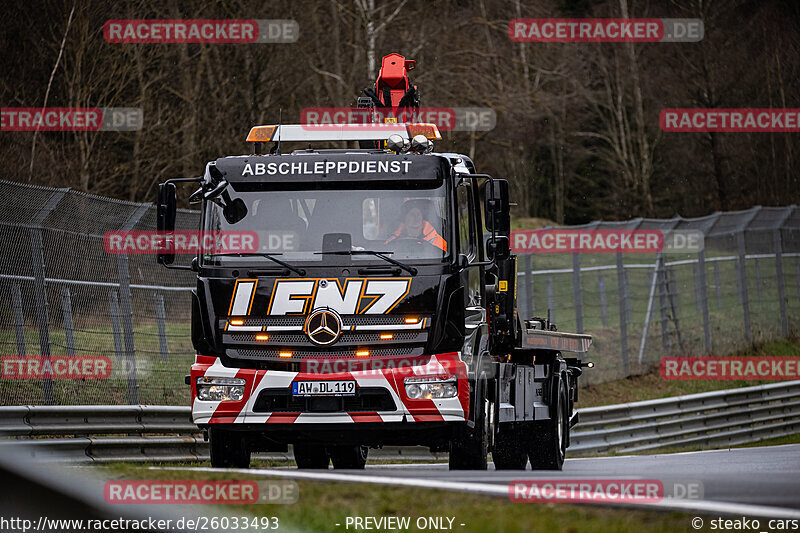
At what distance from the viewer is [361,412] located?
9.40m

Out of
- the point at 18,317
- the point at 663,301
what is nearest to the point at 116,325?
the point at 18,317

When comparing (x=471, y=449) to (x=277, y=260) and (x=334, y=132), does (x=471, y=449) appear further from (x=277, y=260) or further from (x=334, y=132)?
(x=334, y=132)

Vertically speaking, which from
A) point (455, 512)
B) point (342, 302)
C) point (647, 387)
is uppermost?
point (342, 302)

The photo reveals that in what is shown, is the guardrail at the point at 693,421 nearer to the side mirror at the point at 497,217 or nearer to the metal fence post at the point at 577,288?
the metal fence post at the point at 577,288

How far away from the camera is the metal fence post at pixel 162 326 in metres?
14.5

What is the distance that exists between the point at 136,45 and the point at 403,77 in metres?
11.3

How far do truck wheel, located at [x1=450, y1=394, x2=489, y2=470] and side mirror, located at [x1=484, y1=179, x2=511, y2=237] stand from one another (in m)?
1.31

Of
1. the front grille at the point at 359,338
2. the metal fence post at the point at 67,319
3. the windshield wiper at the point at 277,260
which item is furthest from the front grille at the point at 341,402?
the metal fence post at the point at 67,319

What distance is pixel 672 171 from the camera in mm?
48781

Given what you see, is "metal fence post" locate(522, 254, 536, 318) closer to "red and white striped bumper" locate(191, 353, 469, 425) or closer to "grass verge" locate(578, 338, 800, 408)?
"grass verge" locate(578, 338, 800, 408)

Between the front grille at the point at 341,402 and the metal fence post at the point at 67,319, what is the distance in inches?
164

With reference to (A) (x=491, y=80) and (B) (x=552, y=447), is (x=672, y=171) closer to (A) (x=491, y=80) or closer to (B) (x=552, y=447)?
(A) (x=491, y=80)

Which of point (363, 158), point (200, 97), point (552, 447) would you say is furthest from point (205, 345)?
point (200, 97)

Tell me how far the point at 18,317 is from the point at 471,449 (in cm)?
484
